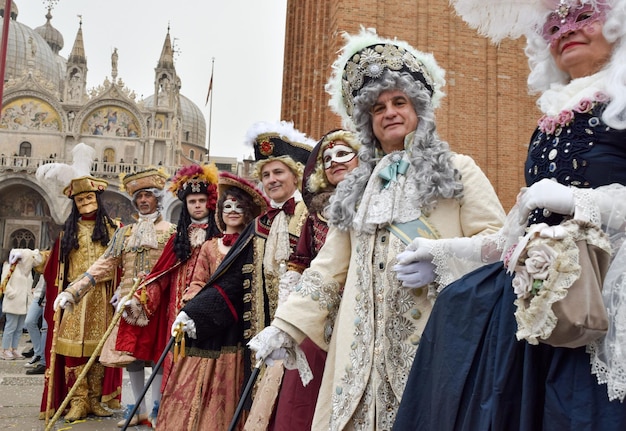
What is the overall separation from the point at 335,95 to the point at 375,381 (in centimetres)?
131

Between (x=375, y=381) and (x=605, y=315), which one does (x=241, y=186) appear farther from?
(x=605, y=315)

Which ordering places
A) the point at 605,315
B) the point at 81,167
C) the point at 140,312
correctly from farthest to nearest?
the point at 81,167 < the point at 140,312 < the point at 605,315

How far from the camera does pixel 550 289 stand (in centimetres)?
155

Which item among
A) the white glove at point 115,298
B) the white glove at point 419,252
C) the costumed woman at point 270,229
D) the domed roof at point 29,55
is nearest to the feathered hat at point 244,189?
the costumed woman at point 270,229

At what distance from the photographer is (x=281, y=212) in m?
Result: 4.12

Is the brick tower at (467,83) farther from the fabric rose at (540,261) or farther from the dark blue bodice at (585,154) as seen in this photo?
the fabric rose at (540,261)

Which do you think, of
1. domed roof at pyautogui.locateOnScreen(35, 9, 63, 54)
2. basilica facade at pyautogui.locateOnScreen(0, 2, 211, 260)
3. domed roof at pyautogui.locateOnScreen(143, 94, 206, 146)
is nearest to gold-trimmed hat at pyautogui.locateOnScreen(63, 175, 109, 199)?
basilica facade at pyautogui.locateOnScreen(0, 2, 211, 260)

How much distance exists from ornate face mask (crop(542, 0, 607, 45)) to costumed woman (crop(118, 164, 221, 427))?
3681 millimetres

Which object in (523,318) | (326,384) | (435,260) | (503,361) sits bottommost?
(326,384)

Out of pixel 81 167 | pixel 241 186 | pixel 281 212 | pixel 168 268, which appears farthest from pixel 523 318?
pixel 81 167

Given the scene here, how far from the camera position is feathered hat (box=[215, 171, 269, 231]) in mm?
4582

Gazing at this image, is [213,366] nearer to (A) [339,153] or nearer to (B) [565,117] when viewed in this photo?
(A) [339,153]

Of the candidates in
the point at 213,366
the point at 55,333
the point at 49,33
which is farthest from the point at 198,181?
the point at 49,33

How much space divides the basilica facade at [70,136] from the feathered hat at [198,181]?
112 feet
